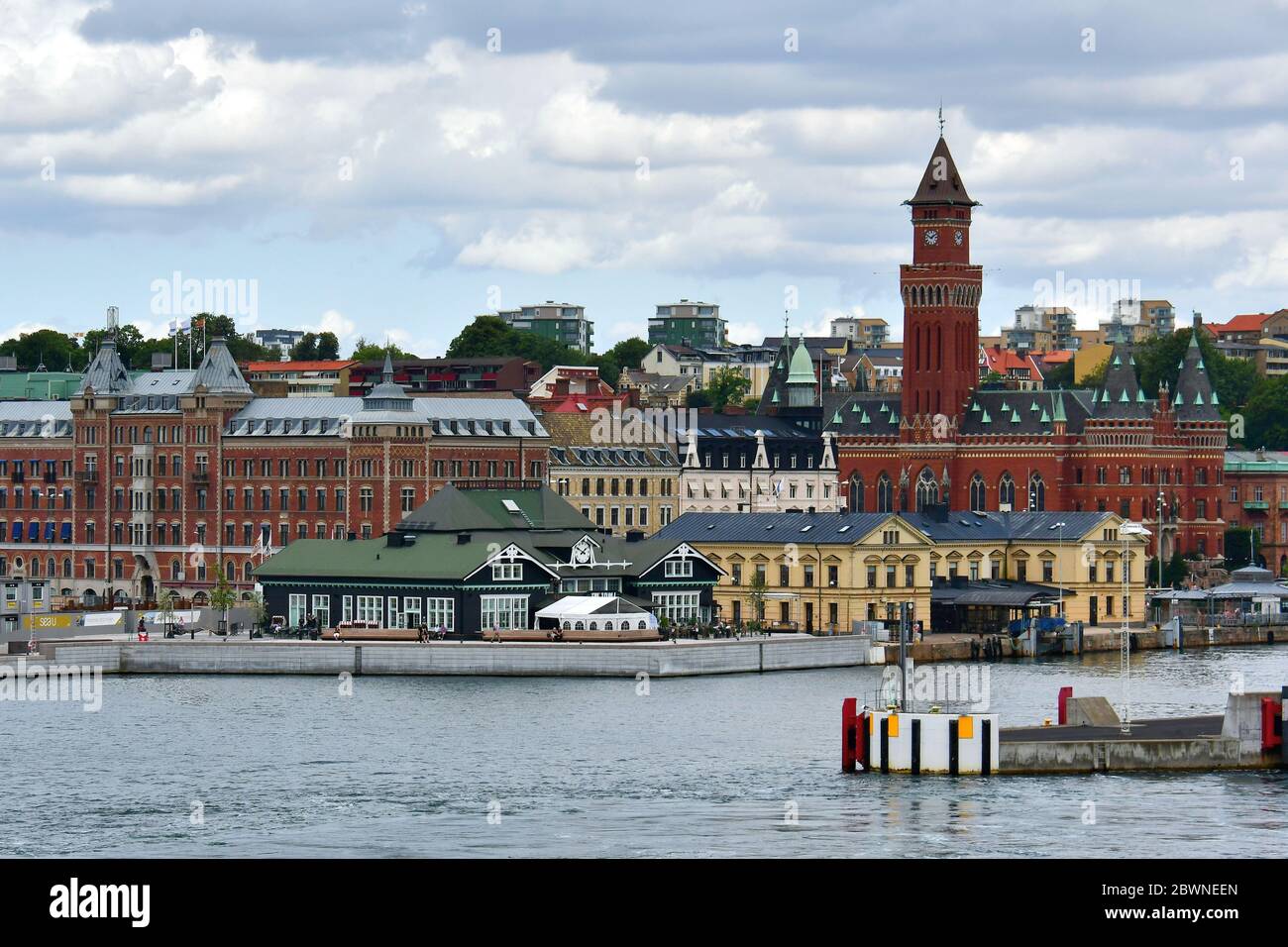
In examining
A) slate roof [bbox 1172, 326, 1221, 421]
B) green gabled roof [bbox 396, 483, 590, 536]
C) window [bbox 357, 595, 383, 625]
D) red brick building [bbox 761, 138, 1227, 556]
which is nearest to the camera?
window [bbox 357, 595, 383, 625]

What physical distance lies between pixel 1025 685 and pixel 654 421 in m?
68.3

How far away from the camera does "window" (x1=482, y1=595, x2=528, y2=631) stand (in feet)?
384

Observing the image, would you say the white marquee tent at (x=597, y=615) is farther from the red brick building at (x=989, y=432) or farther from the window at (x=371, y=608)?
the red brick building at (x=989, y=432)

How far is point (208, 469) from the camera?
156m

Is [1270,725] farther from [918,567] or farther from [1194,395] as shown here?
[1194,395]

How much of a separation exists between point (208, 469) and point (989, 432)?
49079 mm

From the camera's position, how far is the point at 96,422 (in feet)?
524

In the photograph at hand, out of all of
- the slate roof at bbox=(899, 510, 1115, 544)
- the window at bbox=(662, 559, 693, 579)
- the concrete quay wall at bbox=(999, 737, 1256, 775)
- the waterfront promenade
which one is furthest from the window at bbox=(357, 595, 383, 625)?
the concrete quay wall at bbox=(999, 737, 1256, 775)

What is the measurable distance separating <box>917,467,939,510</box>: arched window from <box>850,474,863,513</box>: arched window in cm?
376

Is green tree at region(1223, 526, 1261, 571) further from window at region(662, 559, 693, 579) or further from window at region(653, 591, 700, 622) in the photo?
window at region(662, 559, 693, 579)

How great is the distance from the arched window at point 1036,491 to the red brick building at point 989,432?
12 centimetres

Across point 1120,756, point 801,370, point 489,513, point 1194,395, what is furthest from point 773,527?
point 801,370
